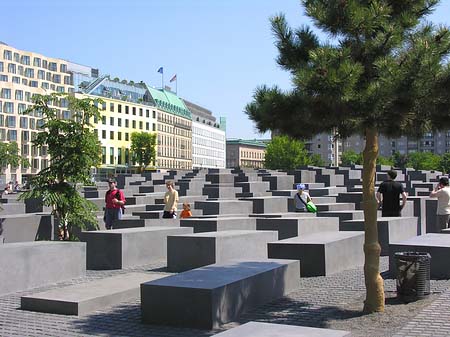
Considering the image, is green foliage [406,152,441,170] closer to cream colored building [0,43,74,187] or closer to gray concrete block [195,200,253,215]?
cream colored building [0,43,74,187]

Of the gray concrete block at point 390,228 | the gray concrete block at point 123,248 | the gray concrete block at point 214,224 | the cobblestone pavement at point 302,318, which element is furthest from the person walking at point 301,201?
the cobblestone pavement at point 302,318

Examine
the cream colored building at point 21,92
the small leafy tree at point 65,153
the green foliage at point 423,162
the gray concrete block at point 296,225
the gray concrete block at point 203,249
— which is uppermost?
the cream colored building at point 21,92

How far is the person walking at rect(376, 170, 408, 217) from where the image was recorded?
14734 mm

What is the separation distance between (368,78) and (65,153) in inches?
339

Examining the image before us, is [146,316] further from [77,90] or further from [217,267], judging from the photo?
[77,90]

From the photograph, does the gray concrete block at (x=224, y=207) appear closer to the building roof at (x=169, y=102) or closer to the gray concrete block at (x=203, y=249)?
the gray concrete block at (x=203, y=249)

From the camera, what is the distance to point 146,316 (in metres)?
8.27

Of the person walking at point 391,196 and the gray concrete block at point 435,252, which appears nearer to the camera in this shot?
the gray concrete block at point 435,252

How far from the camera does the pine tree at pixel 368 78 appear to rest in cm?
753

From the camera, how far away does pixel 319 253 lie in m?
11.6

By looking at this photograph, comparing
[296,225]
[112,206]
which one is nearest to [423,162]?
[112,206]

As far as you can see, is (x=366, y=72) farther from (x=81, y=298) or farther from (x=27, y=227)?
(x=27, y=227)

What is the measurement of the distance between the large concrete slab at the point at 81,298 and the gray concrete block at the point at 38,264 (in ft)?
4.33

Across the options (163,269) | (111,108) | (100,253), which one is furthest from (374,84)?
(111,108)
